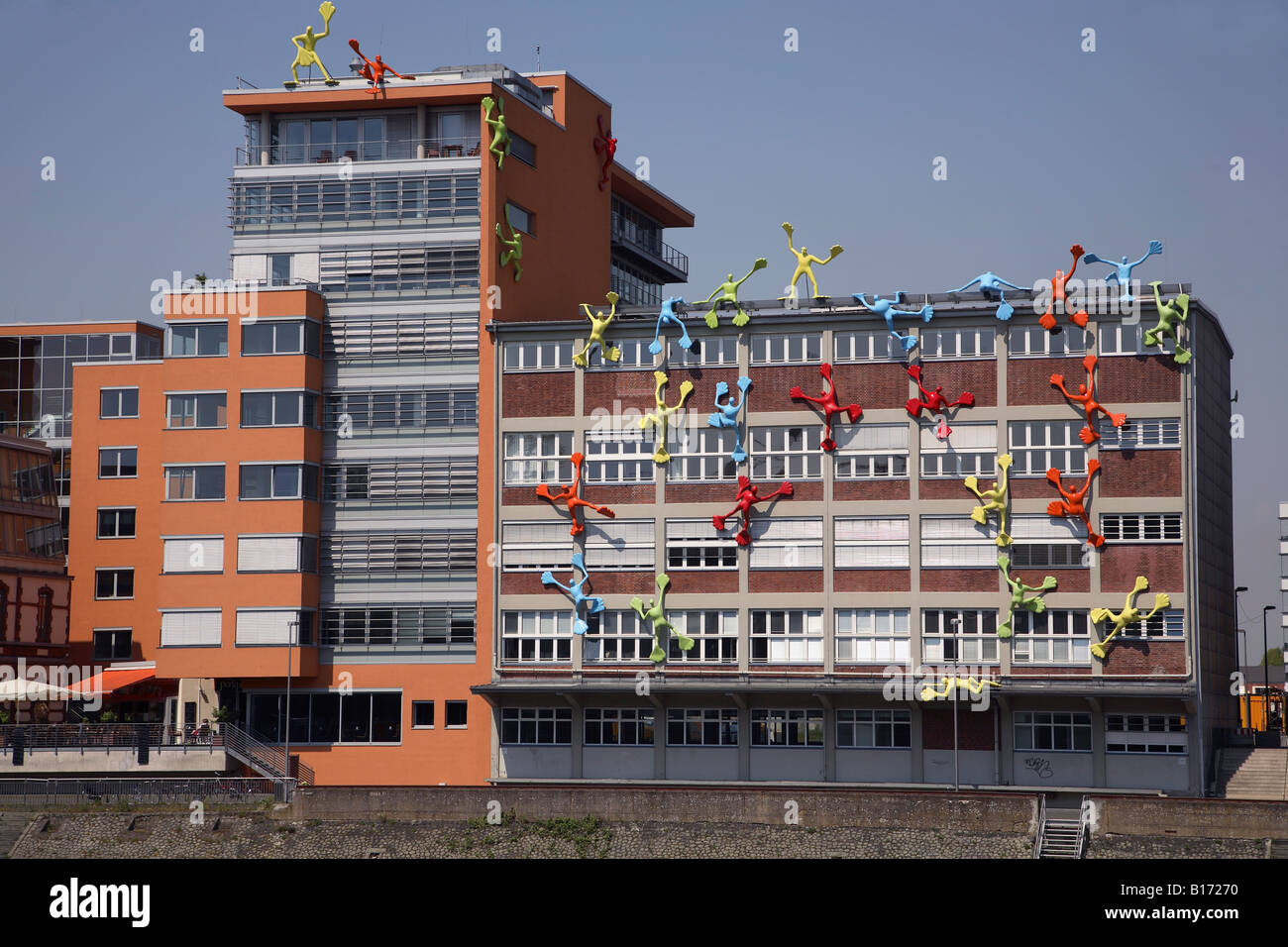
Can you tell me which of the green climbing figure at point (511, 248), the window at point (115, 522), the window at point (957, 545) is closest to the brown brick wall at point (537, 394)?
the green climbing figure at point (511, 248)

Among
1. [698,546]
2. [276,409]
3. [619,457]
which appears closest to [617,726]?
[698,546]

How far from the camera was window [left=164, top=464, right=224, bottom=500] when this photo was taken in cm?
7462

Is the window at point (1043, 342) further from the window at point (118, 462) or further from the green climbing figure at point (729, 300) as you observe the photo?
the window at point (118, 462)

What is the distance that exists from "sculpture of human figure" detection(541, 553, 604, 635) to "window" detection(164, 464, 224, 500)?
14.6 meters

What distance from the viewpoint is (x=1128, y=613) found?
6606 cm

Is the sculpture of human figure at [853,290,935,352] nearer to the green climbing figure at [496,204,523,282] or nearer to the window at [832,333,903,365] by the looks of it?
the window at [832,333,903,365]

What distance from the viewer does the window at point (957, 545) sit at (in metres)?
68.6

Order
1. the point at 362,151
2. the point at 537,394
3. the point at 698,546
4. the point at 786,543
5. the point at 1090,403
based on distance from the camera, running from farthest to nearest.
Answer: the point at 362,151
the point at 537,394
the point at 698,546
the point at 786,543
the point at 1090,403

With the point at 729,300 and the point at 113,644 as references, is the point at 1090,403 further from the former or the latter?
the point at 113,644

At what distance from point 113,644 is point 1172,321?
1964 inches

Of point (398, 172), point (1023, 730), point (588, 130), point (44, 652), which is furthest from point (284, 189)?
point (1023, 730)

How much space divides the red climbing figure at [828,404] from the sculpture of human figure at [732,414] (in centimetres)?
205

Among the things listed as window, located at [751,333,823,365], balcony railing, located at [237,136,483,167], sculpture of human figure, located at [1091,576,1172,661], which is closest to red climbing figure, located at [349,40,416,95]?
balcony railing, located at [237,136,483,167]

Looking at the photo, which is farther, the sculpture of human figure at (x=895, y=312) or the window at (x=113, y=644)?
the window at (x=113, y=644)
